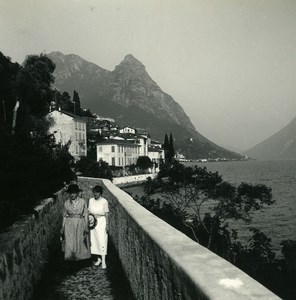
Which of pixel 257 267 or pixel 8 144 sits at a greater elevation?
pixel 8 144

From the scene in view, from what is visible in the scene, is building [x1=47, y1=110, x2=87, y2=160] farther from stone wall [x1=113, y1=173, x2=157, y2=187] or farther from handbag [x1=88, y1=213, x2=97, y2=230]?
handbag [x1=88, y1=213, x2=97, y2=230]

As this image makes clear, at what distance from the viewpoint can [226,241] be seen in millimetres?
25359

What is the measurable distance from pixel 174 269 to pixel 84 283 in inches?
161

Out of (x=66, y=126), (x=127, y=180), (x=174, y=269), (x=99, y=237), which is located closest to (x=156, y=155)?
(x=127, y=180)

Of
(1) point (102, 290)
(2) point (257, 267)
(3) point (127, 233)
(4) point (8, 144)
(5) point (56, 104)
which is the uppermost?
(5) point (56, 104)

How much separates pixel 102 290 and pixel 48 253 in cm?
223

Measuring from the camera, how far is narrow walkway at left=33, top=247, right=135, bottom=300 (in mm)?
6164

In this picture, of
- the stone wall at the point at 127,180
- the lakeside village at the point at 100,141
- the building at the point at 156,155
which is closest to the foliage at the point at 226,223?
the lakeside village at the point at 100,141

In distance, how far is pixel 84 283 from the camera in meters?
6.73

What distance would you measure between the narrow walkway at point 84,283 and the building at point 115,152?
256 ft

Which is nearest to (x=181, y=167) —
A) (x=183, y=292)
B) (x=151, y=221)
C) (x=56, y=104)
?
(x=151, y=221)

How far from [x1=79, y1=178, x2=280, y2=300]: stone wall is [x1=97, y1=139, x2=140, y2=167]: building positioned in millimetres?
80472

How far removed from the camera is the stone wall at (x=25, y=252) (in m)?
4.68

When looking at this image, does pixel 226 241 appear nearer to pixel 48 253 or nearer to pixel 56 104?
pixel 48 253
